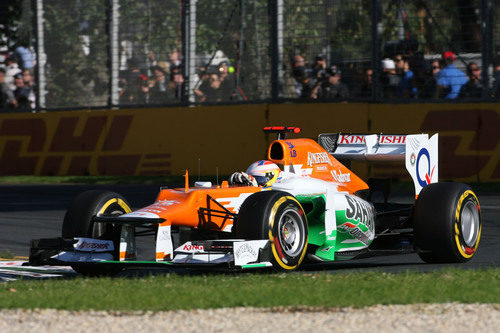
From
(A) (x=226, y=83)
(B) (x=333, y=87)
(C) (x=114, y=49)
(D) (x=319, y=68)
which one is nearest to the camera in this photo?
(B) (x=333, y=87)

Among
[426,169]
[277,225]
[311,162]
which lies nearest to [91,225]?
[277,225]

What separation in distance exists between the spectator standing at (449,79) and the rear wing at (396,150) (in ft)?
22.8

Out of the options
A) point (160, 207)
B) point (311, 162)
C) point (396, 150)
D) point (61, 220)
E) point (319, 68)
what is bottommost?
point (61, 220)

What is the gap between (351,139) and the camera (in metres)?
11.0

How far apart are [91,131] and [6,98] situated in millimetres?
2491

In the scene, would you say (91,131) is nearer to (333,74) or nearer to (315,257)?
(333,74)

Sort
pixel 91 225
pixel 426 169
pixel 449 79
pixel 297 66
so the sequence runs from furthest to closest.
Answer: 1. pixel 297 66
2. pixel 449 79
3. pixel 426 169
4. pixel 91 225

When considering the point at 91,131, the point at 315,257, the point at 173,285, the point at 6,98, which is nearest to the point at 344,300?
the point at 173,285

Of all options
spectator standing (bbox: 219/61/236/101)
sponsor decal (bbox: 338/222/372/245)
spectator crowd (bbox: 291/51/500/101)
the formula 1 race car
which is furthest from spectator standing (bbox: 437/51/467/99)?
sponsor decal (bbox: 338/222/372/245)

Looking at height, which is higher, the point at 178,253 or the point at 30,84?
the point at 30,84

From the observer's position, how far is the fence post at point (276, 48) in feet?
63.3

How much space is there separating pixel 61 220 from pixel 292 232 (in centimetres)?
550

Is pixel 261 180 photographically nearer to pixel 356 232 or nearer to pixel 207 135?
pixel 356 232

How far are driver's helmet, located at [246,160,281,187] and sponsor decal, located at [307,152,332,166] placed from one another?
461 millimetres
